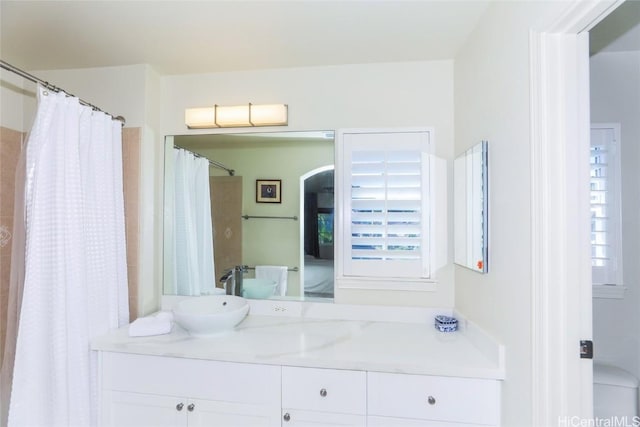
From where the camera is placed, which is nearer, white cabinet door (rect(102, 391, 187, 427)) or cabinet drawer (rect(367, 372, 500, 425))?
cabinet drawer (rect(367, 372, 500, 425))

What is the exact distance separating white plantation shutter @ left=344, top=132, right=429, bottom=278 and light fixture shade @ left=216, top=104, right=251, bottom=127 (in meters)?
0.62

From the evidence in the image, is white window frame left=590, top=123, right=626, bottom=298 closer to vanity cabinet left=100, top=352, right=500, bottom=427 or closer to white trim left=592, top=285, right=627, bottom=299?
white trim left=592, top=285, right=627, bottom=299

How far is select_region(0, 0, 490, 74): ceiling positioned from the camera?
140 centimetres

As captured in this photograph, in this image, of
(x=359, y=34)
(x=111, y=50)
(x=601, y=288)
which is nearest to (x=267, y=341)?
(x=359, y=34)

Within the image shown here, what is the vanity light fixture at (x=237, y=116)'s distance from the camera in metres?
1.90

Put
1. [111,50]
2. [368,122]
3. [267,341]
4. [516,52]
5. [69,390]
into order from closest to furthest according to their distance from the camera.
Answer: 1. [516,52]
2. [69,390]
3. [267,341]
4. [111,50]
5. [368,122]

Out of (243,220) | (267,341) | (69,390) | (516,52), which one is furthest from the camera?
(243,220)

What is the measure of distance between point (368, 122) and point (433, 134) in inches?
14.7

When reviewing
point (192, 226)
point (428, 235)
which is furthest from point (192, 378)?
point (428, 235)

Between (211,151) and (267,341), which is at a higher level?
(211,151)

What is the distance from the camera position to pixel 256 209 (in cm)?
197

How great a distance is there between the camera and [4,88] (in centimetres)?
186

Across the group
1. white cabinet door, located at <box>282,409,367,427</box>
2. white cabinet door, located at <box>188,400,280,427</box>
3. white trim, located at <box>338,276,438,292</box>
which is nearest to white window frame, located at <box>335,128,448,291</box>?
white trim, located at <box>338,276,438,292</box>

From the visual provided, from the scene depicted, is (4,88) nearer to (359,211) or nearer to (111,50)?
(111,50)
